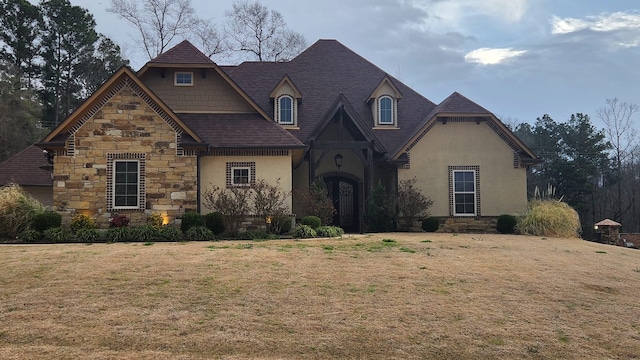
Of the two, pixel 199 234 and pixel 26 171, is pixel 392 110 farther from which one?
pixel 26 171

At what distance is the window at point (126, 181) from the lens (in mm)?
17562

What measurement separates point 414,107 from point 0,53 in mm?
31860

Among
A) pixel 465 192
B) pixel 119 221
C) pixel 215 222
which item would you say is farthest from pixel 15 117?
pixel 465 192

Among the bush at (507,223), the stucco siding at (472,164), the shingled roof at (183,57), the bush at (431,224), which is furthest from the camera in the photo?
the stucco siding at (472,164)

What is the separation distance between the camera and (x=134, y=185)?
1769 cm

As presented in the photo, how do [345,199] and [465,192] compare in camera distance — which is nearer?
[465,192]

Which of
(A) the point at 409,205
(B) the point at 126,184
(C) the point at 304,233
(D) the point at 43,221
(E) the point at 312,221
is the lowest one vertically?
(C) the point at 304,233

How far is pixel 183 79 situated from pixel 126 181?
5.32m

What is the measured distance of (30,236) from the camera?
1532cm

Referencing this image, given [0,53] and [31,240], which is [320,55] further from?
[0,53]

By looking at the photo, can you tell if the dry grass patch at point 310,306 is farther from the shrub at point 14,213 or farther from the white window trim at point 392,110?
the white window trim at point 392,110

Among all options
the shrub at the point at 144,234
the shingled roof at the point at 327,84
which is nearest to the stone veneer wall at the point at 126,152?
the shrub at the point at 144,234

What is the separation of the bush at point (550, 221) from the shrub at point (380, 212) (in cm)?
502

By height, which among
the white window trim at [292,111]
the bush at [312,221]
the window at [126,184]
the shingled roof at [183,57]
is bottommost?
the bush at [312,221]
